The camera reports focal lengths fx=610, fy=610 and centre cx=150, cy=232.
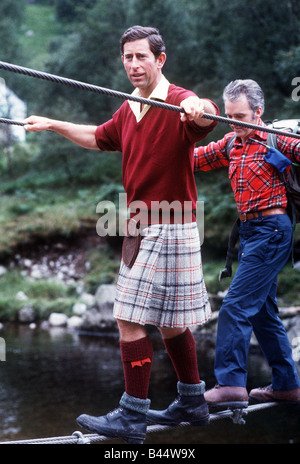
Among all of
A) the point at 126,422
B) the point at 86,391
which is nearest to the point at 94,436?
the point at 126,422

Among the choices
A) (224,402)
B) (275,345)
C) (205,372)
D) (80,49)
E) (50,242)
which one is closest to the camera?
(224,402)

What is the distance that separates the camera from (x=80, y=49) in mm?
20328

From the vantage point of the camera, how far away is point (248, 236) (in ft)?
9.73

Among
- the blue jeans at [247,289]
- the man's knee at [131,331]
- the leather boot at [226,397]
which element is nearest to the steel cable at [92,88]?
the blue jeans at [247,289]

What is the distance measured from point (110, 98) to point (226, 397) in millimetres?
17263

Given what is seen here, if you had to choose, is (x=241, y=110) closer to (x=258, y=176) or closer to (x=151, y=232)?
(x=258, y=176)

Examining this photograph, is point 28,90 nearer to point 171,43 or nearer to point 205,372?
point 171,43

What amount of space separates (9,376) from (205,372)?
285 cm

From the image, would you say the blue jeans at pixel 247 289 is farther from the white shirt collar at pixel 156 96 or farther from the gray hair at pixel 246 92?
the white shirt collar at pixel 156 96

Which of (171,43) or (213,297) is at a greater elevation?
(171,43)

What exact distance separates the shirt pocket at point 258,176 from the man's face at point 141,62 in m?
0.71

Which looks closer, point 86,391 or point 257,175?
point 257,175

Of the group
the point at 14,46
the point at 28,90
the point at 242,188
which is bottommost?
the point at 242,188
